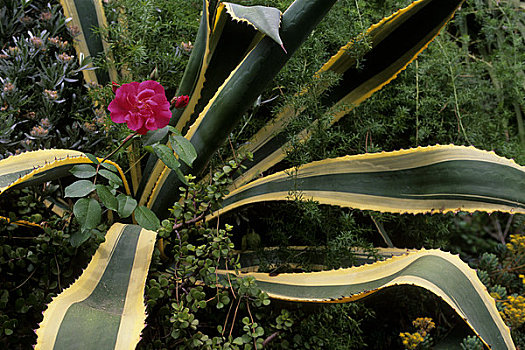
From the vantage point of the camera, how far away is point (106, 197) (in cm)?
67

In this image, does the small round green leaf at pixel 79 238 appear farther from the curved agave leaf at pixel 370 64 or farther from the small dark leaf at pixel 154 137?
the curved agave leaf at pixel 370 64

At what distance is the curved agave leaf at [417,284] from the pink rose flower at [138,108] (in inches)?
13.6

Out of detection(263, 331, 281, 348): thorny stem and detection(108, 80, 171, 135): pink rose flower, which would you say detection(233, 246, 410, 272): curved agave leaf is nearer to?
detection(263, 331, 281, 348): thorny stem

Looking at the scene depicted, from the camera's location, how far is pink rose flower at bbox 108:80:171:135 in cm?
67

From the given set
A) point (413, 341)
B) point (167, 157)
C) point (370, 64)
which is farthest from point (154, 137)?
point (413, 341)

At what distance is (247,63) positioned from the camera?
0.82 meters

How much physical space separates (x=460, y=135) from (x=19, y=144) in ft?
3.60

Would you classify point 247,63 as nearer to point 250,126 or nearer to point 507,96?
point 250,126

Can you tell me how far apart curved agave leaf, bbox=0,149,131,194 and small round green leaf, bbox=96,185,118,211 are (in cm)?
11

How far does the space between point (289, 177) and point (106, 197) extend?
424mm

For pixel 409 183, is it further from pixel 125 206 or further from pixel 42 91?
pixel 42 91

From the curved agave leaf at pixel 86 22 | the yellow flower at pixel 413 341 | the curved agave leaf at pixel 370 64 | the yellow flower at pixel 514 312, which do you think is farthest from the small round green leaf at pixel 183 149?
the yellow flower at pixel 514 312

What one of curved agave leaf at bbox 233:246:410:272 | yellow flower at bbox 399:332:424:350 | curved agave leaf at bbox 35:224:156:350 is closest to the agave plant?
curved agave leaf at bbox 35:224:156:350

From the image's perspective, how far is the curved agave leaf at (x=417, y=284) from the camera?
0.62 meters
